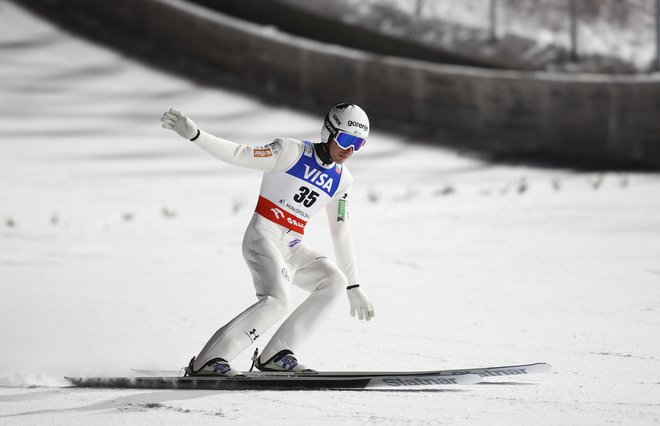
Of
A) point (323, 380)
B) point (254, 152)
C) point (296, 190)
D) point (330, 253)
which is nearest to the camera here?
point (323, 380)

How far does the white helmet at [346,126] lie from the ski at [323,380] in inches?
48.3

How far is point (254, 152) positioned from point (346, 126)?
51 centimetres

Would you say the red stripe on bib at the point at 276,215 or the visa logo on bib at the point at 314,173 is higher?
the visa logo on bib at the point at 314,173

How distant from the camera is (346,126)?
225 inches

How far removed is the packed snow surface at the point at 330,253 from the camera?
Result: 532 cm

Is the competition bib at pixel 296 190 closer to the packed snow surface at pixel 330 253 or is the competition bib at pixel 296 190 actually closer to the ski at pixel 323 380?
the ski at pixel 323 380

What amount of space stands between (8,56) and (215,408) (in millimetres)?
16615

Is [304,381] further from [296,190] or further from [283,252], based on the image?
[296,190]

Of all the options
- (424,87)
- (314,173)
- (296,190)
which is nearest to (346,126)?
(314,173)

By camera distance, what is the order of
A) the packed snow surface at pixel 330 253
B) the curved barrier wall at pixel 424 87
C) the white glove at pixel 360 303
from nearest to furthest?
the packed snow surface at pixel 330 253
the white glove at pixel 360 303
the curved barrier wall at pixel 424 87

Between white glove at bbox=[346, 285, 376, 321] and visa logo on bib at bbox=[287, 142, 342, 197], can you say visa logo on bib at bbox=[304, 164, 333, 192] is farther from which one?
white glove at bbox=[346, 285, 376, 321]

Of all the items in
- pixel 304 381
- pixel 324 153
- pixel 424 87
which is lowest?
pixel 304 381

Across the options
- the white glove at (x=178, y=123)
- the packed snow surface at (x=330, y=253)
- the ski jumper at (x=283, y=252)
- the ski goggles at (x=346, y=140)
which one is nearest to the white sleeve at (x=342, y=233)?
the ski jumper at (x=283, y=252)

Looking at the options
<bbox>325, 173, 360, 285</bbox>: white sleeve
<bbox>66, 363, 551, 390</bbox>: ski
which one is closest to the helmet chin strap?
<bbox>325, 173, 360, 285</bbox>: white sleeve
